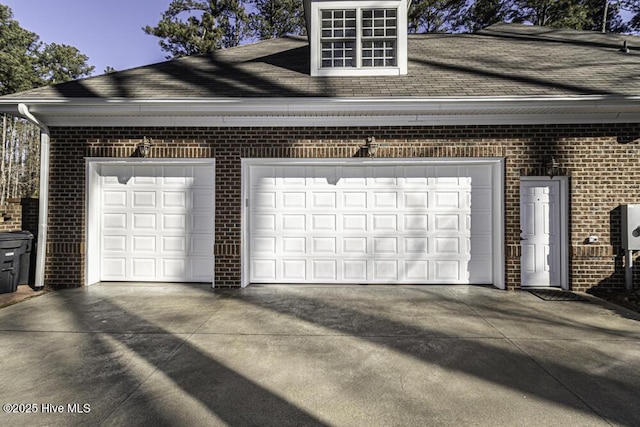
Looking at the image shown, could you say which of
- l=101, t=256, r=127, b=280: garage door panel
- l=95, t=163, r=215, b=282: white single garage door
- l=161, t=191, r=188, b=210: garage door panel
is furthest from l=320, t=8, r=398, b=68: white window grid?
l=101, t=256, r=127, b=280: garage door panel

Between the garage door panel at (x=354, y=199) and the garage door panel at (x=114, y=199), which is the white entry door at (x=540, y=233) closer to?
the garage door panel at (x=354, y=199)

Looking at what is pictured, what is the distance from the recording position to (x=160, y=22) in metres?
18.5

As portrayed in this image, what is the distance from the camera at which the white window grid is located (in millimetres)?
7406

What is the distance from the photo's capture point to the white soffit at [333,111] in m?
5.81

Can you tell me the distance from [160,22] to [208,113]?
16845 mm

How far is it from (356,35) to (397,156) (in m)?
3.19

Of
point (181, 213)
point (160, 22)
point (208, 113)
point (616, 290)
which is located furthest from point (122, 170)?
point (160, 22)

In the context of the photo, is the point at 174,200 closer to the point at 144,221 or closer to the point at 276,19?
the point at 144,221

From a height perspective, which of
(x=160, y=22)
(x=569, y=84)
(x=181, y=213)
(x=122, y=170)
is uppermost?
(x=160, y=22)

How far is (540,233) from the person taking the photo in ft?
21.1

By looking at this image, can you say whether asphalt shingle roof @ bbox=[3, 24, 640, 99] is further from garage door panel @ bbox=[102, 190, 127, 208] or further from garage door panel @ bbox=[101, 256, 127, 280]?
Result: garage door panel @ bbox=[101, 256, 127, 280]

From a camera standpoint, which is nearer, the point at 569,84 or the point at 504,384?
the point at 504,384

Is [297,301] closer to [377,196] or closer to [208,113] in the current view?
[377,196]

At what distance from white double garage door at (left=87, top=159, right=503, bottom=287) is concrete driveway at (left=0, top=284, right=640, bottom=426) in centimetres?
117
